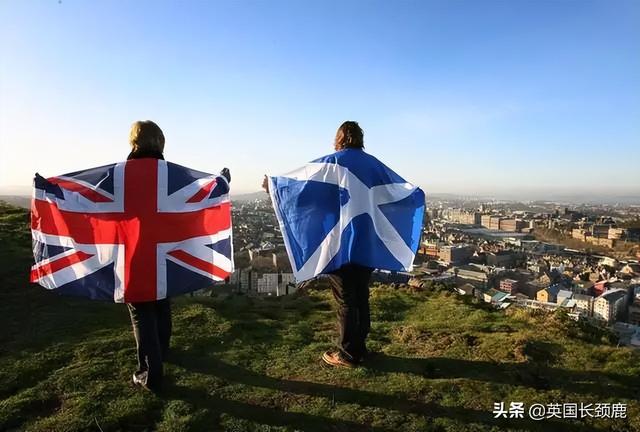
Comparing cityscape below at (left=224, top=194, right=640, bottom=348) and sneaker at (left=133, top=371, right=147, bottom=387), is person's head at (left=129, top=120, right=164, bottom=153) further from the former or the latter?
sneaker at (left=133, top=371, right=147, bottom=387)

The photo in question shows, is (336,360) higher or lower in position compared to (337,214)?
lower

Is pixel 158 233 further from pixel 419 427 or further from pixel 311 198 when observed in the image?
pixel 419 427

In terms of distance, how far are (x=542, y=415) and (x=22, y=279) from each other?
699 centimetres

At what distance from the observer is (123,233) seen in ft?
11.3

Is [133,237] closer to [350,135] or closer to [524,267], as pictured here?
[350,135]

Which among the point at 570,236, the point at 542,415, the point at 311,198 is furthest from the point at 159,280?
the point at 570,236

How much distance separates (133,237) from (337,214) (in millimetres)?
1791

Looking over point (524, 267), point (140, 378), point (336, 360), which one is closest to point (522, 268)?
point (524, 267)

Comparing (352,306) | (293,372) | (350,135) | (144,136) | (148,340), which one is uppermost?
(350,135)

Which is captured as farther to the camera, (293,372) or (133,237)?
(293,372)

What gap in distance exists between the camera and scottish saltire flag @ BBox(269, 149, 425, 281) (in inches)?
152

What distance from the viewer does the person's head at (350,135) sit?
3.99m

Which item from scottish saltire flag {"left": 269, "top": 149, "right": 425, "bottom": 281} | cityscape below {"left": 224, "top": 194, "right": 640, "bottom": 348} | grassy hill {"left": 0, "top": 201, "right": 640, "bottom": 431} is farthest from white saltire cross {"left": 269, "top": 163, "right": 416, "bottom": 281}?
grassy hill {"left": 0, "top": 201, "right": 640, "bottom": 431}

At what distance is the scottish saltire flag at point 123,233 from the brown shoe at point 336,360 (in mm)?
1256
